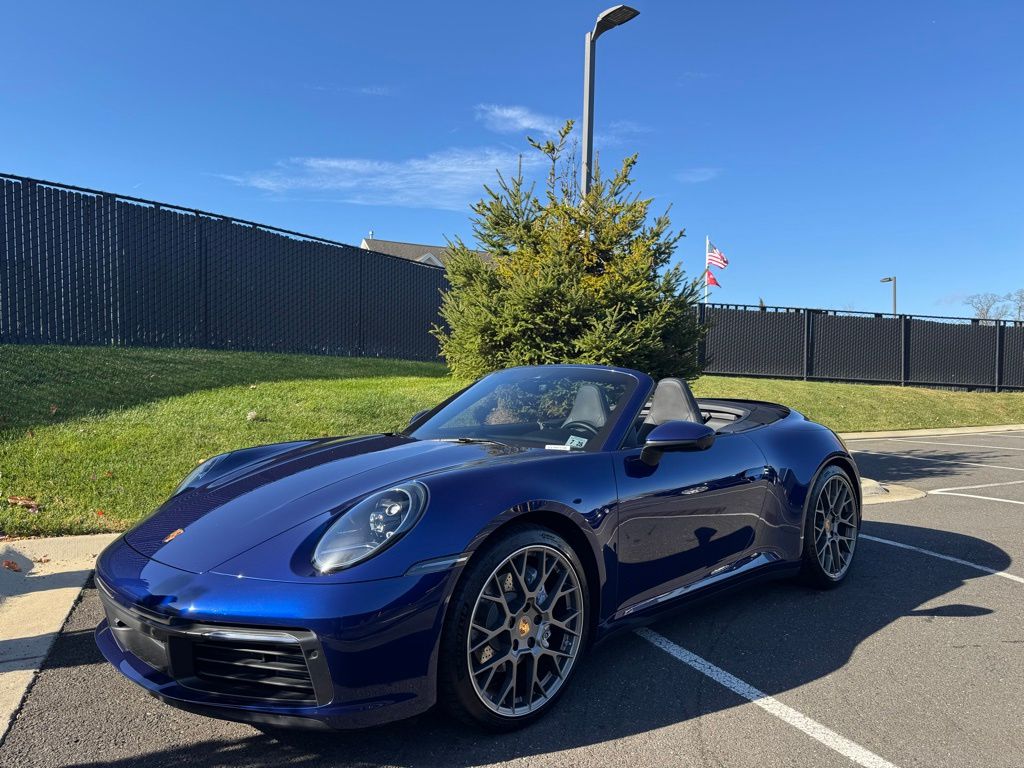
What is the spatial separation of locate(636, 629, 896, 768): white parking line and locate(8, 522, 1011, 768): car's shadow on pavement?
0.05m

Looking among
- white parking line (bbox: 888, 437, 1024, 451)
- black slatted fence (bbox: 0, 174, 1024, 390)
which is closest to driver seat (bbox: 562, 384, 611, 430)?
black slatted fence (bbox: 0, 174, 1024, 390)

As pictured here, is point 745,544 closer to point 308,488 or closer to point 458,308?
point 308,488

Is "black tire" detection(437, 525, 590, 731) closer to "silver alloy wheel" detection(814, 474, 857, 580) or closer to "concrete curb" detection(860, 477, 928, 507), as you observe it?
"silver alloy wheel" detection(814, 474, 857, 580)

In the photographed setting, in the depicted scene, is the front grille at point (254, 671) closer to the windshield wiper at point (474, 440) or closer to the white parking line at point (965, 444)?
the windshield wiper at point (474, 440)

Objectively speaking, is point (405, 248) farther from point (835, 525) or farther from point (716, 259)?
point (835, 525)

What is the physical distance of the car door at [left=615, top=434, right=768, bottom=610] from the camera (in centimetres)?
309

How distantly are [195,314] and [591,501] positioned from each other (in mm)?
9922

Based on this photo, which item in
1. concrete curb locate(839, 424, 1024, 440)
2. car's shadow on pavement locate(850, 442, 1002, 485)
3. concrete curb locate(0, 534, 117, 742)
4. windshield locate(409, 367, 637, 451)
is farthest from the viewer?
concrete curb locate(839, 424, 1024, 440)

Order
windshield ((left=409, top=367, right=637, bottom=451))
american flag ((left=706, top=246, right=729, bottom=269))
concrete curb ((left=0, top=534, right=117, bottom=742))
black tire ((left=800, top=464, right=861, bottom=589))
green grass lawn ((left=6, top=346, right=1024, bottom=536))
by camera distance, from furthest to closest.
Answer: american flag ((left=706, top=246, right=729, bottom=269)) < green grass lawn ((left=6, top=346, right=1024, bottom=536)) < black tire ((left=800, top=464, right=861, bottom=589)) < windshield ((left=409, top=367, right=637, bottom=451)) < concrete curb ((left=0, top=534, right=117, bottom=742))

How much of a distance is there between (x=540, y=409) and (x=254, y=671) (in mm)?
1912

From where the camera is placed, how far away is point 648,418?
384cm

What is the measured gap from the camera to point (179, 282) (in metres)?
11.0

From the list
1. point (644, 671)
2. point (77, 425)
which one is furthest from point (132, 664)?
point (77, 425)

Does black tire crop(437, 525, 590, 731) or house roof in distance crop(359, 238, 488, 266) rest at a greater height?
house roof in distance crop(359, 238, 488, 266)
